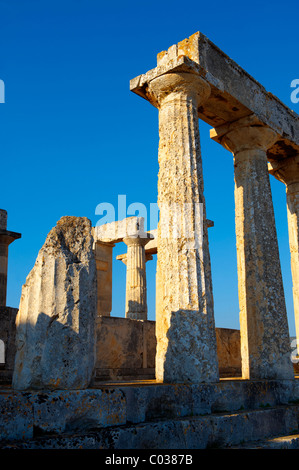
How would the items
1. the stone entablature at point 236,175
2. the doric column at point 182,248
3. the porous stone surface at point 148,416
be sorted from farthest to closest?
the stone entablature at point 236,175, the doric column at point 182,248, the porous stone surface at point 148,416

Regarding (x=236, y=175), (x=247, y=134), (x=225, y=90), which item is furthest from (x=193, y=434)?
(x=247, y=134)

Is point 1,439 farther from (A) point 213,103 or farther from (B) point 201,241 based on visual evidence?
(A) point 213,103

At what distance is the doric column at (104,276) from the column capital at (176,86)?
11116 mm

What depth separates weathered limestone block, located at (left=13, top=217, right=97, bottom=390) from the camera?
457 cm

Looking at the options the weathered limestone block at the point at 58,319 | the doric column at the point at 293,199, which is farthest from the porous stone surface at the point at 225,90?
the weathered limestone block at the point at 58,319

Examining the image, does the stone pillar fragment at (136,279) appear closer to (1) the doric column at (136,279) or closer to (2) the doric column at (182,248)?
(1) the doric column at (136,279)

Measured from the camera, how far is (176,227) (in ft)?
24.8

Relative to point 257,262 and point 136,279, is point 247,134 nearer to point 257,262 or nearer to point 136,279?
point 257,262

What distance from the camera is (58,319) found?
4684 mm

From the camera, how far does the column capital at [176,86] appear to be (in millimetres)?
8179

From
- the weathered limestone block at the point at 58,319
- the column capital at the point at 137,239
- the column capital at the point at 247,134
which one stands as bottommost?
the weathered limestone block at the point at 58,319

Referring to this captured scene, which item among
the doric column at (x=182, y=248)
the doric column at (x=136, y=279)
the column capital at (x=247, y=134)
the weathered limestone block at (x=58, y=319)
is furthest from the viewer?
the doric column at (x=136, y=279)

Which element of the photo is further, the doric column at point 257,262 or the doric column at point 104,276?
the doric column at point 104,276

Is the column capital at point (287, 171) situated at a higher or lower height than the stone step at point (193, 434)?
higher
